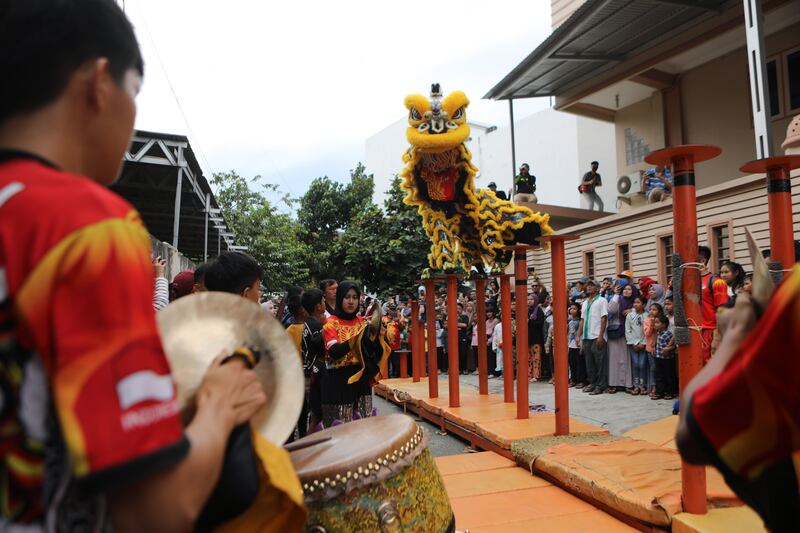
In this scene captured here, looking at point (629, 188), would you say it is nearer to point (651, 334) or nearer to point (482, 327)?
point (651, 334)

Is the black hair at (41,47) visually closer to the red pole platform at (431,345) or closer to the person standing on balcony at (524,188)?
the red pole platform at (431,345)

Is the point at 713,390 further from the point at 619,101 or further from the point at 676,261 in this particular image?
the point at 619,101

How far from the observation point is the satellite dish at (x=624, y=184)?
1438 centimetres

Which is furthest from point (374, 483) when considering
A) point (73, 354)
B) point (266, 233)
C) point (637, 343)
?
point (266, 233)

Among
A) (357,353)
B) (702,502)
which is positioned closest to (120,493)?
(702,502)

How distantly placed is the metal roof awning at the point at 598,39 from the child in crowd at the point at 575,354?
4.84m

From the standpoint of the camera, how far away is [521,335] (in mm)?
6395

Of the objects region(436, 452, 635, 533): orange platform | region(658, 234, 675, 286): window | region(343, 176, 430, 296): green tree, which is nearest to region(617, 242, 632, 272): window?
region(658, 234, 675, 286): window

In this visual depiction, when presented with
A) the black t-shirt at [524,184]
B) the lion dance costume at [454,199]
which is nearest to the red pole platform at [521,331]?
the lion dance costume at [454,199]

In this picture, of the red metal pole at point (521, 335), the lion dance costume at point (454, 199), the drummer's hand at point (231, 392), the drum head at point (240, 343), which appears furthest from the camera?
the lion dance costume at point (454, 199)

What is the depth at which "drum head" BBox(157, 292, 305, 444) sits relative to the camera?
49.6 inches

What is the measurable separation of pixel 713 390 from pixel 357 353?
12.4 ft

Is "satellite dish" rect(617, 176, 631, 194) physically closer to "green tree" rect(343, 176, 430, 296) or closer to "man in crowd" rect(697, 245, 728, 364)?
"green tree" rect(343, 176, 430, 296)

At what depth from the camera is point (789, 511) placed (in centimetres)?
104
